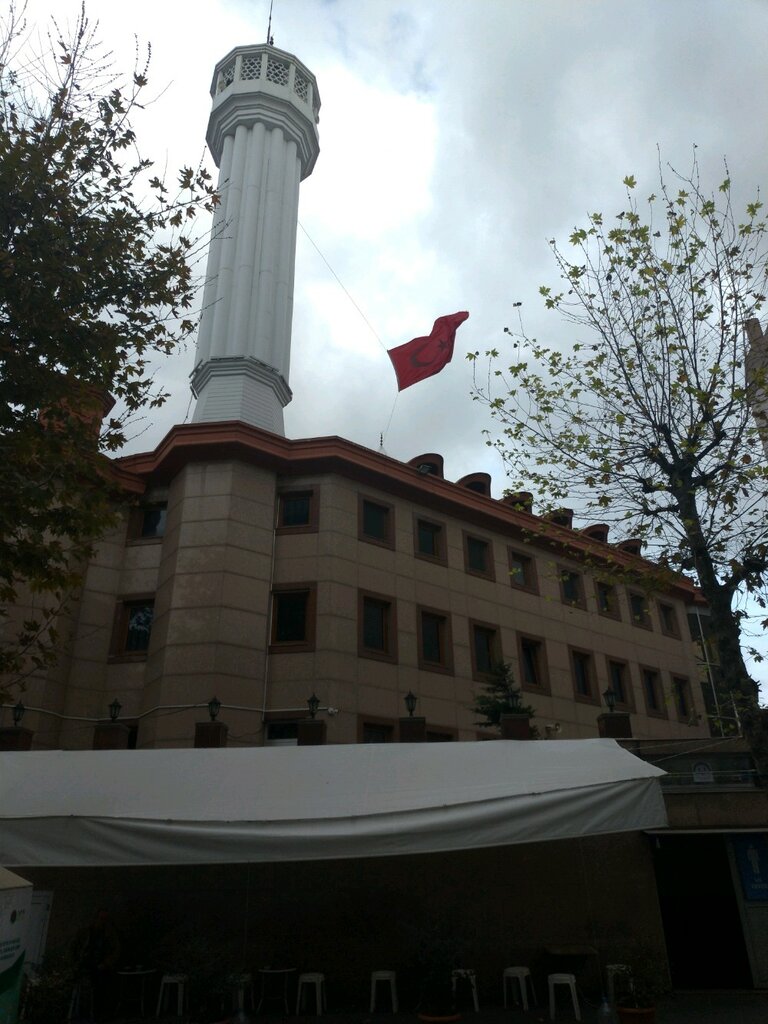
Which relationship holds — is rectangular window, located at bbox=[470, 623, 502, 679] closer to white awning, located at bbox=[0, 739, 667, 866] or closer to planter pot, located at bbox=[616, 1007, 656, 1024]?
white awning, located at bbox=[0, 739, 667, 866]

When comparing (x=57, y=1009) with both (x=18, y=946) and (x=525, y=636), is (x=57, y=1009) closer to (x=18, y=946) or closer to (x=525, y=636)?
(x=18, y=946)

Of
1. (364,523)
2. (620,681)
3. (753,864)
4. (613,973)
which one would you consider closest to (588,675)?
(620,681)

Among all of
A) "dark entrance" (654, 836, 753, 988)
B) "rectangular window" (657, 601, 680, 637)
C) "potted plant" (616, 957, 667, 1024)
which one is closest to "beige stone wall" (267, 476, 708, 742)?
"rectangular window" (657, 601, 680, 637)

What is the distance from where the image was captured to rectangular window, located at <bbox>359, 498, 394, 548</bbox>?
67.5 feet

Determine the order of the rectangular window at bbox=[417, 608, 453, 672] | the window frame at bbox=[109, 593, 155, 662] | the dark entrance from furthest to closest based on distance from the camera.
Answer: the rectangular window at bbox=[417, 608, 453, 672] < the window frame at bbox=[109, 593, 155, 662] < the dark entrance

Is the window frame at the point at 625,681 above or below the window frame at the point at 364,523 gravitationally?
below

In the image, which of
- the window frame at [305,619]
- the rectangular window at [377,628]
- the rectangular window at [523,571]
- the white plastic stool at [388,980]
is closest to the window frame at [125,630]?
the window frame at [305,619]

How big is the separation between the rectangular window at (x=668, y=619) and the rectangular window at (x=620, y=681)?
3410 millimetres

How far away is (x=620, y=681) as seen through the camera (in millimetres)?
25172

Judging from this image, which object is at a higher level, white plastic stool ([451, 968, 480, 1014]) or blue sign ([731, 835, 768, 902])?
blue sign ([731, 835, 768, 902])

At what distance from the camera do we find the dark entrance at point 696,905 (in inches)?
447

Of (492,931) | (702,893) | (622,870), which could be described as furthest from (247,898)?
(702,893)

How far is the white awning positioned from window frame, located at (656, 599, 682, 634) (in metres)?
19.5

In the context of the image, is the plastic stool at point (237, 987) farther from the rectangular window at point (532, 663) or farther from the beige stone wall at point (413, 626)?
the rectangular window at point (532, 663)
